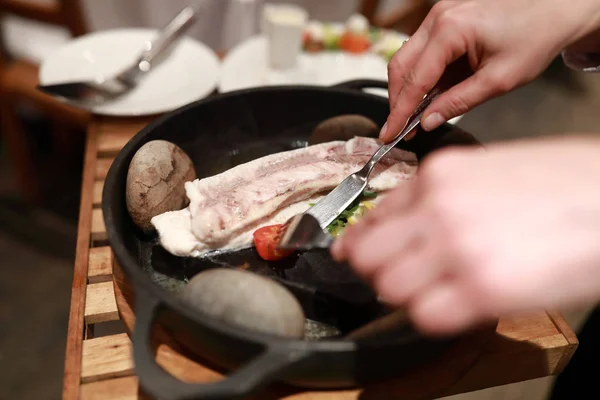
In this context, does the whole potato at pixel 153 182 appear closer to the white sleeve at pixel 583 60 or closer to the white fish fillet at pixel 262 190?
the white fish fillet at pixel 262 190

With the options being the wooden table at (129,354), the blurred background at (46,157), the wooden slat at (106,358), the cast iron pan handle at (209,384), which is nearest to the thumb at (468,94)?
the wooden table at (129,354)

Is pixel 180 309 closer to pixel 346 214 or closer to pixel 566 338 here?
pixel 346 214

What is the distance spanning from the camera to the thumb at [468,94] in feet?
2.73

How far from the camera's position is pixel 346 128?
102 centimetres

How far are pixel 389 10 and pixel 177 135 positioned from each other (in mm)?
1421

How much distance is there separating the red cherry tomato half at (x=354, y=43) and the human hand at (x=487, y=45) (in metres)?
0.62

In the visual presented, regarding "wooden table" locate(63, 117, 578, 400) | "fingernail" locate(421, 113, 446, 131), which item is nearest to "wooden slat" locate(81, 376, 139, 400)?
"wooden table" locate(63, 117, 578, 400)

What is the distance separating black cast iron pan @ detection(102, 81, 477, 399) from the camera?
22.4 inches

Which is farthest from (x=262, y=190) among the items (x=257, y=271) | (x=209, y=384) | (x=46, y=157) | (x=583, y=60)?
(x=46, y=157)

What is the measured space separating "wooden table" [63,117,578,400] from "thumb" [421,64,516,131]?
345 millimetres

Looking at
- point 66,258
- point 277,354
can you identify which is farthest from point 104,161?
point 66,258

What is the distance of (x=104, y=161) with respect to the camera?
3.66ft

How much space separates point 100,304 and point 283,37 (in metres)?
0.90

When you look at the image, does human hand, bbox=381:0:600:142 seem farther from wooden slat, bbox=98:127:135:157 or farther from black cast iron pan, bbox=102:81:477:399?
wooden slat, bbox=98:127:135:157
